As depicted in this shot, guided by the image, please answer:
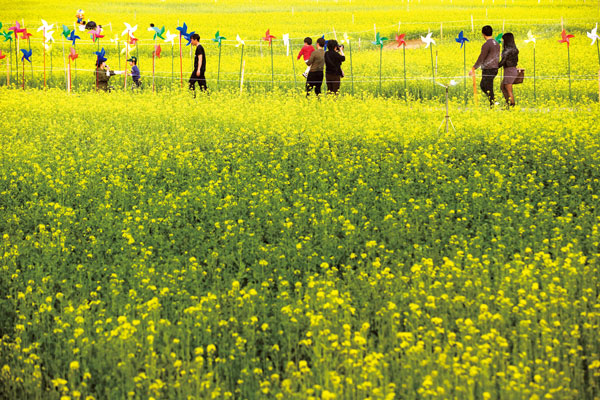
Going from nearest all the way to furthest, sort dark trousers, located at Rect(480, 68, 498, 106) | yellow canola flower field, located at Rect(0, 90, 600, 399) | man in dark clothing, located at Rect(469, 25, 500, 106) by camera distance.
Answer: yellow canola flower field, located at Rect(0, 90, 600, 399)
man in dark clothing, located at Rect(469, 25, 500, 106)
dark trousers, located at Rect(480, 68, 498, 106)

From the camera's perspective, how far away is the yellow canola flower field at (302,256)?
619 cm

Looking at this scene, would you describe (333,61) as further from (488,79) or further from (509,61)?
(509,61)

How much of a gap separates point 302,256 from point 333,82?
35.9 feet

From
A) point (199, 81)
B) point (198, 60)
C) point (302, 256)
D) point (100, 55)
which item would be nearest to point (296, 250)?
point (302, 256)

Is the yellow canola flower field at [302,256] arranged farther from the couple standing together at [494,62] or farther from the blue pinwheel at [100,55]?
the blue pinwheel at [100,55]

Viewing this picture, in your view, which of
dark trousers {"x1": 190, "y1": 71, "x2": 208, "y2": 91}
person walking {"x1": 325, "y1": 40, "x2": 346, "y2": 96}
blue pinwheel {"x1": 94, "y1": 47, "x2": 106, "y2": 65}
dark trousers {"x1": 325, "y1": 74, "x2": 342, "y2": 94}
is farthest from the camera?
blue pinwheel {"x1": 94, "y1": 47, "x2": 106, "y2": 65}

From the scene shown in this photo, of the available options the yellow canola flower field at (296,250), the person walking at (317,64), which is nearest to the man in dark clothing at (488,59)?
the yellow canola flower field at (296,250)

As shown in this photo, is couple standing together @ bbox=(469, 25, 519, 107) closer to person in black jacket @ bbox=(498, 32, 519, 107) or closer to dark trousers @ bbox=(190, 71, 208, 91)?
person in black jacket @ bbox=(498, 32, 519, 107)

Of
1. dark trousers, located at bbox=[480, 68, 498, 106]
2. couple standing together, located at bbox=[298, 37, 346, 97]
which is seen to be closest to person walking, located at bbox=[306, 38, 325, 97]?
couple standing together, located at bbox=[298, 37, 346, 97]

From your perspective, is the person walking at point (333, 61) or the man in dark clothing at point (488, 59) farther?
the person walking at point (333, 61)

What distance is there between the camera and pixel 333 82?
63.4 feet

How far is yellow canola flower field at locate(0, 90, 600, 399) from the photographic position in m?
6.19

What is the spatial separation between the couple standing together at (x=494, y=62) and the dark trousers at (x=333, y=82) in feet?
10.7

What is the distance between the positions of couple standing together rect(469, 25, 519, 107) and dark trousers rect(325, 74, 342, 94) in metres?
3.27
